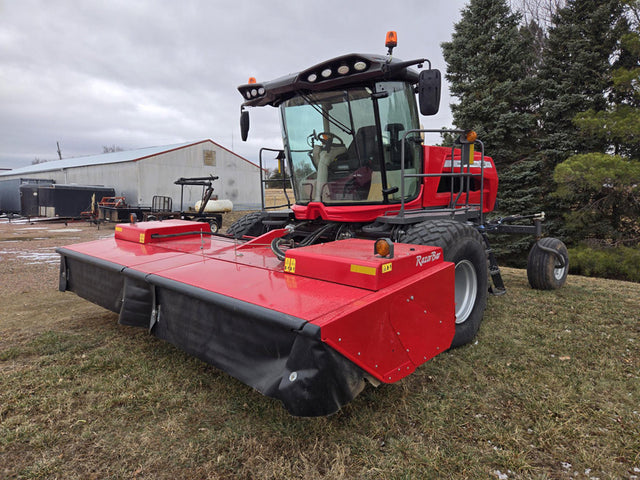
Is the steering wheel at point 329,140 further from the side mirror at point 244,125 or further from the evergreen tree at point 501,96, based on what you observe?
the evergreen tree at point 501,96

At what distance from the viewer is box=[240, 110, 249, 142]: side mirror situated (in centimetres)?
448

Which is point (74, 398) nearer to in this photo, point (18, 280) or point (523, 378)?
point (523, 378)

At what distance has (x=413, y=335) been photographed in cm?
235

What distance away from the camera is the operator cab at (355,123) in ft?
11.3

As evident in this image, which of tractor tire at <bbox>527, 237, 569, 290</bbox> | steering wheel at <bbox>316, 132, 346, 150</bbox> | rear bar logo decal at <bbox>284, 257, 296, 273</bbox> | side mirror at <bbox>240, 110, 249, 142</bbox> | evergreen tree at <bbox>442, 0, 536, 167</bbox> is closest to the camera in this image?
rear bar logo decal at <bbox>284, 257, 296, 273</bbox>

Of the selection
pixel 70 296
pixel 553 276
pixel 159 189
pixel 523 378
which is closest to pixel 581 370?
pixel 523 378

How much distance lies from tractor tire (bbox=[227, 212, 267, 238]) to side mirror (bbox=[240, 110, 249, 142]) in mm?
969

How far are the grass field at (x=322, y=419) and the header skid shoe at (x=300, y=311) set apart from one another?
31 cm

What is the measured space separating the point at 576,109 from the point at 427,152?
12.9 metres

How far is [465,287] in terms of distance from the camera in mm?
3691

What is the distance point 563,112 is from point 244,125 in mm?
13573

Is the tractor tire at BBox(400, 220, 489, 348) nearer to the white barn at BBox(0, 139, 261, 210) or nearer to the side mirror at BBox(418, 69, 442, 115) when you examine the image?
the side mirror at BBox(418, 69, 442, 115)

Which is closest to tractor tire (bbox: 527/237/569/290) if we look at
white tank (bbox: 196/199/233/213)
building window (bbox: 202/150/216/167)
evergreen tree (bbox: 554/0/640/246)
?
evergreen tree (bbox: 554/0/640/246)

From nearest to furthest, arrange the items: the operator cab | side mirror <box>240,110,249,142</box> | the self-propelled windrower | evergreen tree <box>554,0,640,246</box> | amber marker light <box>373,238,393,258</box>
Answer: the self-propelled windrower < amber marker light <box>373,238,393,258</box> < the operator cab < side mirror <box>240,110,249,142</box> < evergreen tree <box>554,0,640,246</box>
